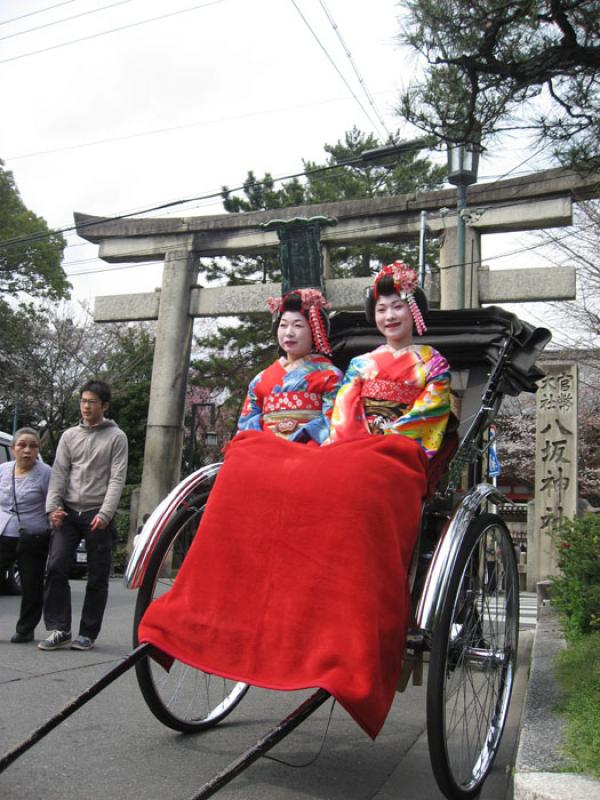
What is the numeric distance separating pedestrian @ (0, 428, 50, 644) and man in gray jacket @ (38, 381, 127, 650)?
221mm

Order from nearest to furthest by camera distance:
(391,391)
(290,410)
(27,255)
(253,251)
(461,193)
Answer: (391,391) → (290,410) → (461,193) → (253,251) → (27,255)

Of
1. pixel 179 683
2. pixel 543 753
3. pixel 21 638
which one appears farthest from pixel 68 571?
pixel 543 753

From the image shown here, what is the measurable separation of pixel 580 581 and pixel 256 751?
357 centimetres

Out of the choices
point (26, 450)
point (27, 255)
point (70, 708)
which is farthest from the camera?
point (27, 255)

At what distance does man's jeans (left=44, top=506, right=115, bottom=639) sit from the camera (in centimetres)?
504

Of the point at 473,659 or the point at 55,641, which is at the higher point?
the point at 473,659

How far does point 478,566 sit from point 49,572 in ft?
9.32

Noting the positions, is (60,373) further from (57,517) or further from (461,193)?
(57,517)

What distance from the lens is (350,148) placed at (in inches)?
968

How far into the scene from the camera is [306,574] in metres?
2.59

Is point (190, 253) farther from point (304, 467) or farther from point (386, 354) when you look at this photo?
point (304, 467)

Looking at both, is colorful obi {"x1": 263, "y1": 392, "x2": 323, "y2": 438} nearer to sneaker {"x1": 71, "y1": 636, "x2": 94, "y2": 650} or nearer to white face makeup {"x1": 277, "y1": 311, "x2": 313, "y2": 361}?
white face makeup {"x1": 277, "y1": 311, "x2": 313, "y2": 361}

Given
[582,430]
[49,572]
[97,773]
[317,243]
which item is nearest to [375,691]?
[97,773]

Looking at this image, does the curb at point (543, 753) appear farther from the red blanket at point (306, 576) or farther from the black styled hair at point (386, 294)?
the black styled hair at point (386, 294)
